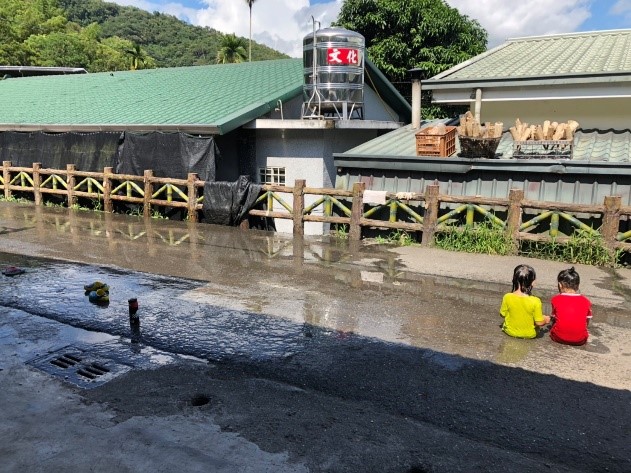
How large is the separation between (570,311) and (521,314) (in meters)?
0.51

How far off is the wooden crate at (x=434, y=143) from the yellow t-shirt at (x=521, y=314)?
594 centimetres

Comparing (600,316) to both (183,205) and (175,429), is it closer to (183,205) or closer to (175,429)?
(175,429)

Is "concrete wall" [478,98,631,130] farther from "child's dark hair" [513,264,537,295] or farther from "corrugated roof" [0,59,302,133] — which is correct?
"child's dark hair" [513,264,537,295]

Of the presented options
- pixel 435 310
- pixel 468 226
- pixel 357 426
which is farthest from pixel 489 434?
pixel 468 226

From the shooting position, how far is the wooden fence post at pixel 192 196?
14.1m

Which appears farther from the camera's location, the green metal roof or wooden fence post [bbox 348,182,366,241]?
the green metal roof

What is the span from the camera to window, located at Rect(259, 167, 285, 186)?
50.5 feet

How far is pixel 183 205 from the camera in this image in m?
14.4

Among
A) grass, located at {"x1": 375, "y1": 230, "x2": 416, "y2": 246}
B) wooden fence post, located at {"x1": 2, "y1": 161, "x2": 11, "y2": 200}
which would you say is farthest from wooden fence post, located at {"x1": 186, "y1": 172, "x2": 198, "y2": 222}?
wooden fence post, located at {"x1": 2, "y1": 161, "x2": 11, "y2": 200}

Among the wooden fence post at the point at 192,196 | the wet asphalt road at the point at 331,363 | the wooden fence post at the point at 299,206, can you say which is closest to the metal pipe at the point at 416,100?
the wooden fence post at the point at 299,206

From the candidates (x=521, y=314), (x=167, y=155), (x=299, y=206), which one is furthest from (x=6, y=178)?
(x=521, y=314)

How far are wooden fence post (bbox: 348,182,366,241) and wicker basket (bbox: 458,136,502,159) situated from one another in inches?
87.7

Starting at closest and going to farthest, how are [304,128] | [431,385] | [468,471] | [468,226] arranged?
[468,471], [431,385], [468,226], [304,128]

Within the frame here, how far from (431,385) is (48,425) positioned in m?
3.40
